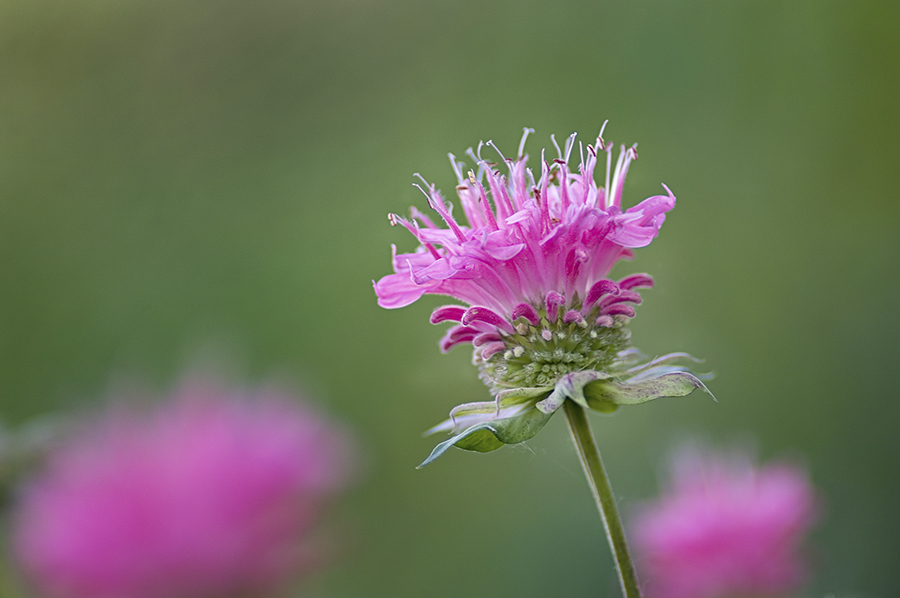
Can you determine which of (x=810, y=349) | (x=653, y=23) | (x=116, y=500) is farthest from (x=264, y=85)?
(x=116, y=500)

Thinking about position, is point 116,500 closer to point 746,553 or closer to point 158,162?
point 746,553

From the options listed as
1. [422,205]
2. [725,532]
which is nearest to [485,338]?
[725,532]

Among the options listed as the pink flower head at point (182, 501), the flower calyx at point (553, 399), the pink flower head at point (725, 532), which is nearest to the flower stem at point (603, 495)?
the flower calyx at point (553, 399)

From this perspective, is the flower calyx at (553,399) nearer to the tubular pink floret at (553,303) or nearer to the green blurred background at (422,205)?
the tubular pink floret at (553,303)

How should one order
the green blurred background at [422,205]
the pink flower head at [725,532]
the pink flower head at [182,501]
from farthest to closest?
the green blurred background at [422,205] < the pink flower head at [725,532] < the pink flower head at [182,501]

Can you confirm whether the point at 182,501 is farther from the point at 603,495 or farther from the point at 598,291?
the point at 598,291
